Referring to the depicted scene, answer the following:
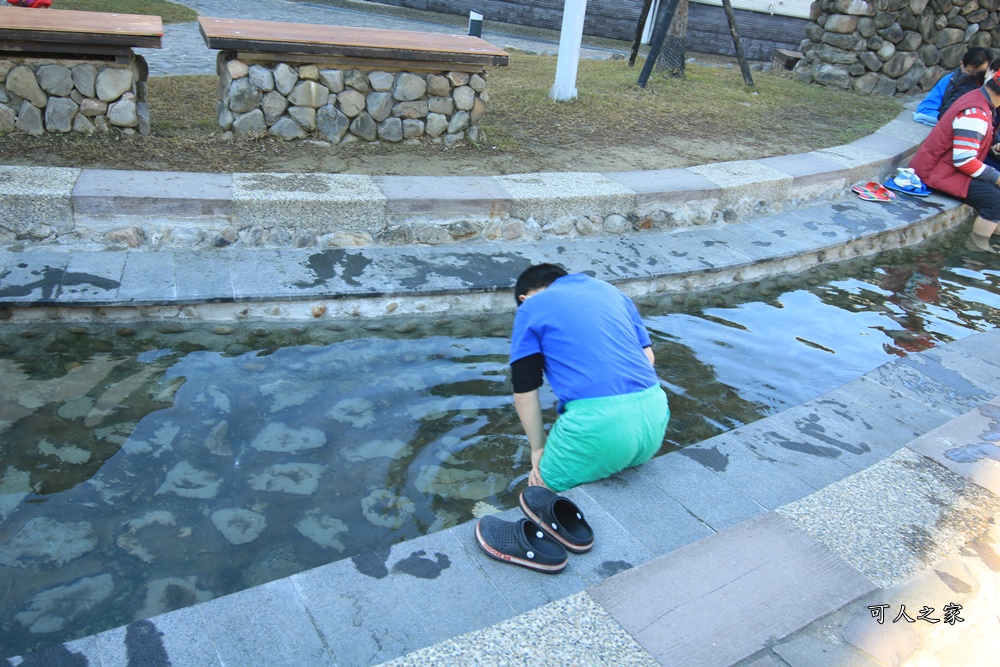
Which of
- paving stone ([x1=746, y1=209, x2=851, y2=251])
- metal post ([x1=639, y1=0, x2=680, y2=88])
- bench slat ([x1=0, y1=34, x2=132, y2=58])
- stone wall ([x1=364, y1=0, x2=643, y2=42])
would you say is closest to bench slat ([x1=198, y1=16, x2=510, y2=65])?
bench slat ([x1=0, y1=34, x2=132, y2=58])

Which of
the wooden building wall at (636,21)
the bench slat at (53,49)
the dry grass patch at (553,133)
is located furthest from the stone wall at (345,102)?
the wooden building wall at (636,21)

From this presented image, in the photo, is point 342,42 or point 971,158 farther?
point 971,158

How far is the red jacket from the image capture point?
7.01 m

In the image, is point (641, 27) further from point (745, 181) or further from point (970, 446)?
point (970, 446)

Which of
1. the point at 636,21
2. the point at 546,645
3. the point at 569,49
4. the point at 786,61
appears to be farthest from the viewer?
the point at 636,21

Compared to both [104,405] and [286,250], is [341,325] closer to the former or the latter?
[286,250]

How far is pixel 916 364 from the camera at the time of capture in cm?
450

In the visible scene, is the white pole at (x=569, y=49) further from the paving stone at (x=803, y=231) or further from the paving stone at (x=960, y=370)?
the paving stone at (x=960, y=370)

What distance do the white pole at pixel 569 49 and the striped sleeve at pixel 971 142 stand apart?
3.54 m

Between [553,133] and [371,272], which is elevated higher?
[553,133]

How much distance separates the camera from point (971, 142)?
22.9 feet

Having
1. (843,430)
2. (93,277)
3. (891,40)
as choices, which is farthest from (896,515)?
(891,40)

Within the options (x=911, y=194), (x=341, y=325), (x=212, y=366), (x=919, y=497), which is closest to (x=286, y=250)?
(x=341, y=325)

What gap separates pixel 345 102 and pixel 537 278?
3448mm
